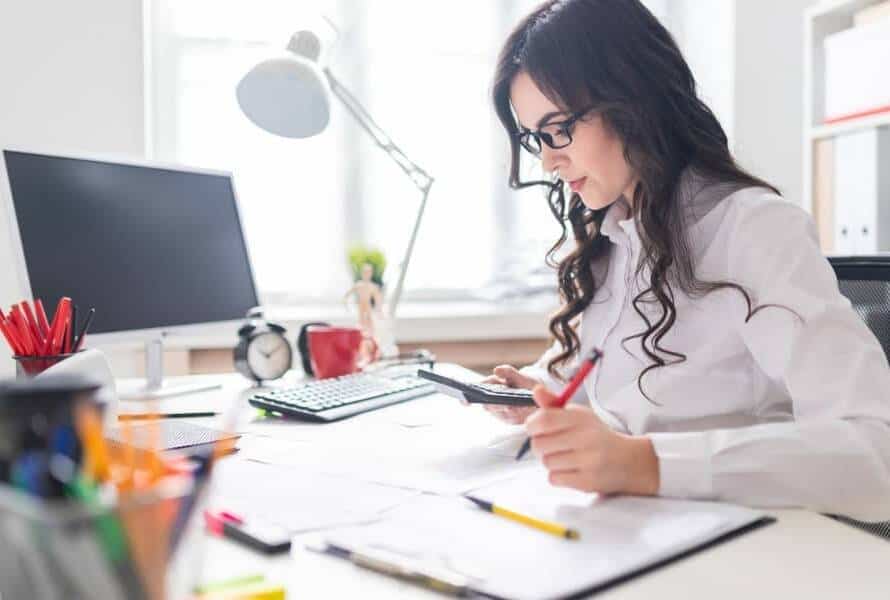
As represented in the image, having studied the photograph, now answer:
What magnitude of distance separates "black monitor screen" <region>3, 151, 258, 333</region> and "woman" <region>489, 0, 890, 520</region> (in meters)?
0.59

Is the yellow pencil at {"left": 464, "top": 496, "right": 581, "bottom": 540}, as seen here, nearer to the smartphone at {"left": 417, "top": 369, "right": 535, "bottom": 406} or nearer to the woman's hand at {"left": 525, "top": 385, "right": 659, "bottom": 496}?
the woman's hand at {"left": 525, "top": 385, "right": 659, "bottom": 496}

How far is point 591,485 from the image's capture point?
733 millimetres

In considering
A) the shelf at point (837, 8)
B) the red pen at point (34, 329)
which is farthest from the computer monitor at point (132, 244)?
the shelf at point (837, 8)

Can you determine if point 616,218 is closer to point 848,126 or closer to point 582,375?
point 582,375

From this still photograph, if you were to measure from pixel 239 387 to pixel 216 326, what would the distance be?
0.40ft

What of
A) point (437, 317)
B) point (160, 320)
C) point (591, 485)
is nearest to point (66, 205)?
point (160, 320)

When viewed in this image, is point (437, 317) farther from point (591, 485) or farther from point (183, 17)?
point (591, 485)

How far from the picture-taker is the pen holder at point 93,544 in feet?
1.03

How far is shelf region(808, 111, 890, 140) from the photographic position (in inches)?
79.3

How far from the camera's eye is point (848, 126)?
83.6 inches

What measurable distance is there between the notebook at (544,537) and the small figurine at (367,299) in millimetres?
998

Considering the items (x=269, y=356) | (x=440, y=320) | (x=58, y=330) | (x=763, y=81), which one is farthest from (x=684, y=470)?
(x=763, y=81)

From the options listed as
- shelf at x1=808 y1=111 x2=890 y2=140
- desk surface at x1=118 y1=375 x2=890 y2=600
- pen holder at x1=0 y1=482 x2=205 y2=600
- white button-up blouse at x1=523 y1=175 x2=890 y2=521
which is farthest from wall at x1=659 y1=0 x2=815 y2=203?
pen holder at x1=0 y1=482 x2=205 y2=600

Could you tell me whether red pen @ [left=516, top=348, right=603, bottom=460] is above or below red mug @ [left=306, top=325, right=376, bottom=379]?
above
